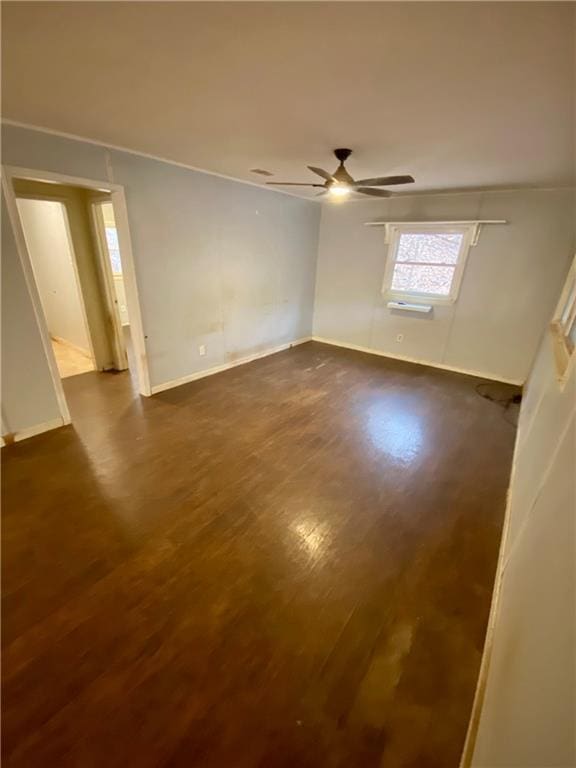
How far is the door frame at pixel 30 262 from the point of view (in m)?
2.42

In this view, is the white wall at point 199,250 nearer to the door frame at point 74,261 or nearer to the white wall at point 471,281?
the white wall at point 471,281

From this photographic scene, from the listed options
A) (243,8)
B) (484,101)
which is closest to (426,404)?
(484,101)

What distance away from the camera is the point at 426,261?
4855mm

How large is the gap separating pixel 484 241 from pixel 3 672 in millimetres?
5840

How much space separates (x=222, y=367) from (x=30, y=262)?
2.50 metres

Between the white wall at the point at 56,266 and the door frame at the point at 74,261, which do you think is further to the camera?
the white wall at the point at 56,266

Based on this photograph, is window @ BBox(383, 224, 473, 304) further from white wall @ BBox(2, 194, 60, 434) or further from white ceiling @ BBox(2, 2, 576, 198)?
white wall @ BBox(2, 194, 60, 434)

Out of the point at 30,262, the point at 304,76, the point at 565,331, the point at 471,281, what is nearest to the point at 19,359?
the point at 30,262

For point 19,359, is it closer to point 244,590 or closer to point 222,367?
point 222,367

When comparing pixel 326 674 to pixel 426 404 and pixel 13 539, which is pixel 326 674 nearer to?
pixel 13 539

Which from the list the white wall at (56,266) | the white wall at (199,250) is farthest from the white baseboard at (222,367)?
the white wall at (56,266)

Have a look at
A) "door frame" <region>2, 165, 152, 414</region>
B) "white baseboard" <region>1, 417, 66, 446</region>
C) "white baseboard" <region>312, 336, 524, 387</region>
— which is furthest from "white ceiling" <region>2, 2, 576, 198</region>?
"white baseboard" <region>312, 336, 524, 387</region>

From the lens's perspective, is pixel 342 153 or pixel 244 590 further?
pixel 342 153

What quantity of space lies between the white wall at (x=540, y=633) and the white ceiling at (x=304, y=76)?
4.78ft
